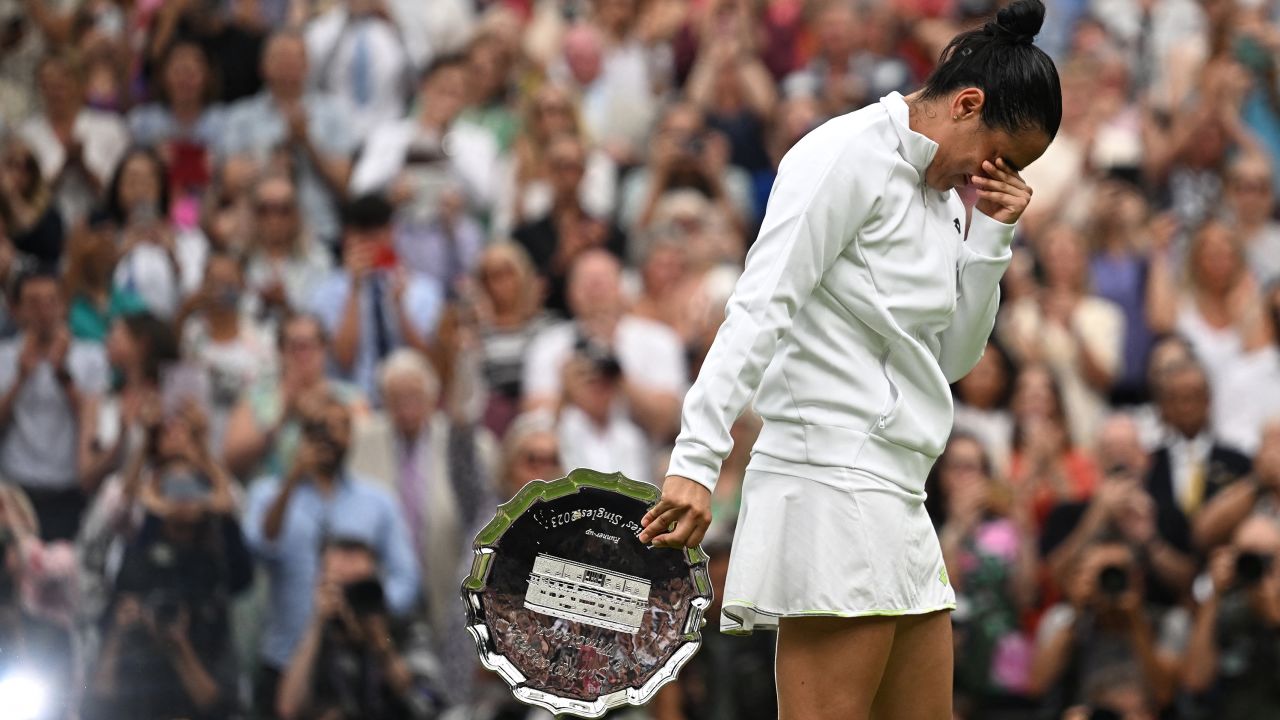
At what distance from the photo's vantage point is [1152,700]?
7.21 meters

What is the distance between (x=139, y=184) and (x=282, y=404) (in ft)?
6.35

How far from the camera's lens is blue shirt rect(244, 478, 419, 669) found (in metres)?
7.65

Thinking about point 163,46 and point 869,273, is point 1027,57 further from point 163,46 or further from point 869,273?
point 163,46

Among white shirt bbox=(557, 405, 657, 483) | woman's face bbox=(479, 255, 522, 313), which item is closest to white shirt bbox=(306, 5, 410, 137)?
woman's face bbox=(479, 255, 522, 313)

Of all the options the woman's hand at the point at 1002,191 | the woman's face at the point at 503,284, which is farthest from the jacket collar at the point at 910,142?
the woman's face at the point at 503,284

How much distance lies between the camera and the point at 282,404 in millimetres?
8250

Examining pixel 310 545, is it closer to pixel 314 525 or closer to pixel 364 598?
pixel 314 525

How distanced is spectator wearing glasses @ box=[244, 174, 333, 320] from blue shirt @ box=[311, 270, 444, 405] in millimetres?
289

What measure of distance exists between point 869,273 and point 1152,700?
452 centimetres

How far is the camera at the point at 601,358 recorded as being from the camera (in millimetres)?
8172

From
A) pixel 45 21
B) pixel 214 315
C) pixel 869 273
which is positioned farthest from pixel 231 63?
pixel 869 273

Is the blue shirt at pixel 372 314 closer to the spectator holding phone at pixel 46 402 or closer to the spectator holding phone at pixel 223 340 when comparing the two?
the spectator holding phone at pixel 223 340

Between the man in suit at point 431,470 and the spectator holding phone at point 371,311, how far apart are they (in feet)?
1.02

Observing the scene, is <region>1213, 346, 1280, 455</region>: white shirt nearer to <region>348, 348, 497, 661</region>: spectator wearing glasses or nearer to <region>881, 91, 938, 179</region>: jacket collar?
<region>348, 348, 497, 661</region>: spectator wearing glasses
